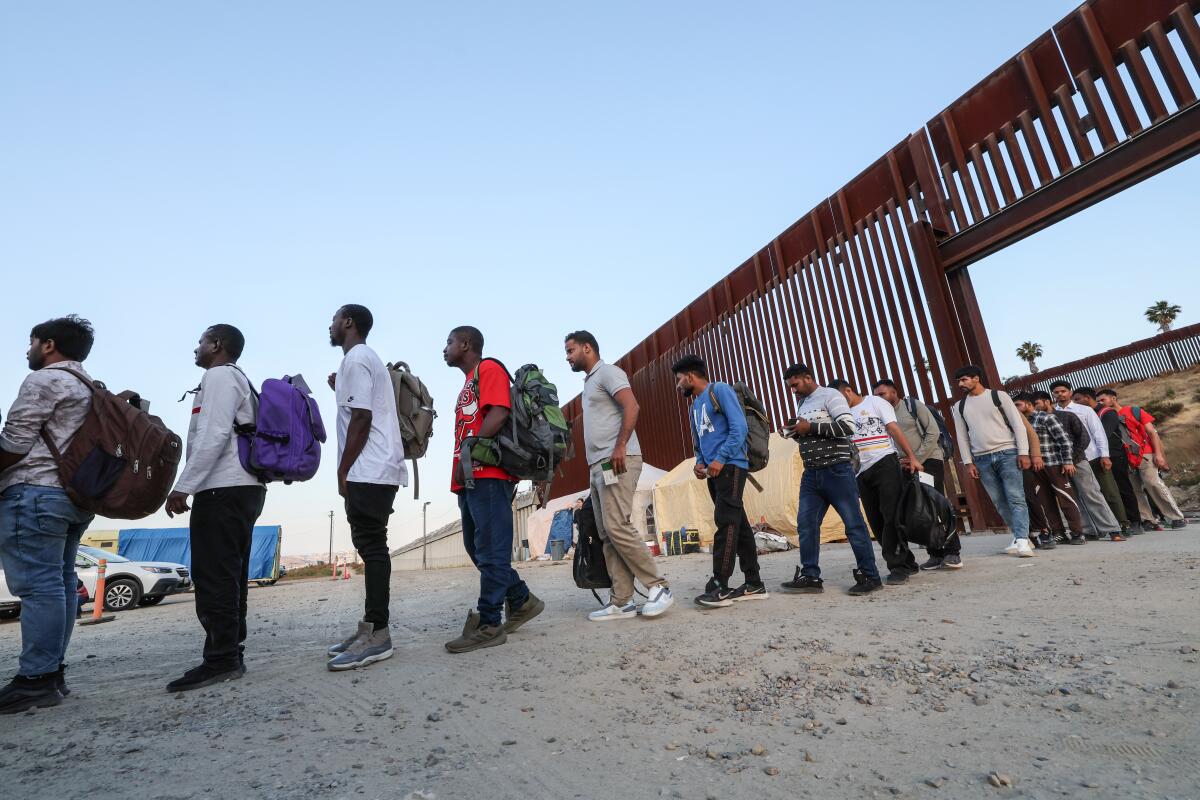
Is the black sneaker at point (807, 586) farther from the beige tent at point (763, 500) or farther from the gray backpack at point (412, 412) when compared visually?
the beige tent at point (763, 500)

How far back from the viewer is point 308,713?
2.32 m

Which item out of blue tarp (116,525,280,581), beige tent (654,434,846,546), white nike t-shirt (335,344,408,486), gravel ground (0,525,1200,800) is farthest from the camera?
blue tarp (116,525,280,581)

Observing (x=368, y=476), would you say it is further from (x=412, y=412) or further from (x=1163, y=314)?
(x=1163, y=314)

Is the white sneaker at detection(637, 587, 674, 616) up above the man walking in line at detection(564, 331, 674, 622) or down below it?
below

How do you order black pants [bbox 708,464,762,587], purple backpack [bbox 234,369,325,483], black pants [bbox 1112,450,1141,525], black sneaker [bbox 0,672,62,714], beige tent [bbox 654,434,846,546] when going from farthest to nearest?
beige tent [bbox 654,434,846,546]
black pants [bbox 1112,450,1141,525]
black pants [bbox 708,464,762,587]
purple backpack [bbox 234,369,325,483]
black sneaker [bbox 0,672,62,714]

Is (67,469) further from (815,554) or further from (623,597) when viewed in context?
(815,554)

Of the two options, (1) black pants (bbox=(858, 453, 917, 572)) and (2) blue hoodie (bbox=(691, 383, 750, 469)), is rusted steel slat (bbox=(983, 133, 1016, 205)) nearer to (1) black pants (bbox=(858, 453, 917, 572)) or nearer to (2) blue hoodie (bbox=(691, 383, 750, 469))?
(1) black pants (bbox=(858, 453, 917, 572))

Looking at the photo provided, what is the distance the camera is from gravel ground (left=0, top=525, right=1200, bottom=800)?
60.8 inches

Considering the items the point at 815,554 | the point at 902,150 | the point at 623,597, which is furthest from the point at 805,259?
the point at 623,597

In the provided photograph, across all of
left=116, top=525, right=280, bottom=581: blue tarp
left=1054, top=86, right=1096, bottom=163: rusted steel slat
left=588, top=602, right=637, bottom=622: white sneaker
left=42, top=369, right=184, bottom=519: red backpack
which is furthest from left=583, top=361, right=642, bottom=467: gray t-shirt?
left=116, top=525, right=280, bottom=581: blue tarp

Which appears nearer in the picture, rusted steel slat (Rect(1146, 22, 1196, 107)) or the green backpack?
the green backpack

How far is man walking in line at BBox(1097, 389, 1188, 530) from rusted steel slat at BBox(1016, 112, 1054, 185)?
374 centimetres

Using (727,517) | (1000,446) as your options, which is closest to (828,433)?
(727,517)

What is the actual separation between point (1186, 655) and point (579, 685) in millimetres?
2199
